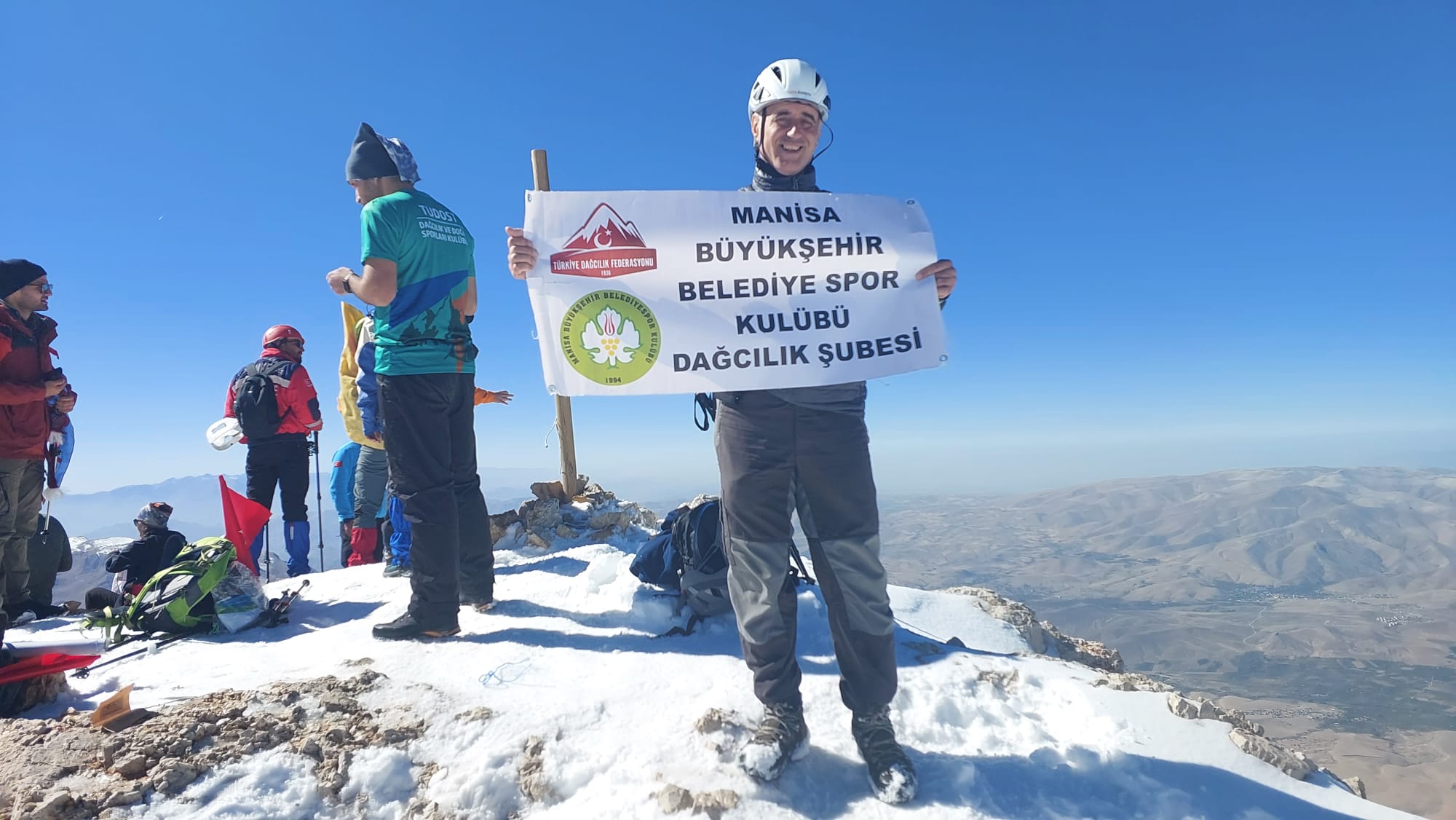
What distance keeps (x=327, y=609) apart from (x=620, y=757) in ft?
12.1

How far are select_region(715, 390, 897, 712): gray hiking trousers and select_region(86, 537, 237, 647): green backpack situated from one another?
14.5 feet

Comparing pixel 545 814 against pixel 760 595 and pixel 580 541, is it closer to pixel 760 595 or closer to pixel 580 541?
pixel 760 595

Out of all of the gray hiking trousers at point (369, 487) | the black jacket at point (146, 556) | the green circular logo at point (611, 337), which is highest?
the green circular logo at point (611, 337)

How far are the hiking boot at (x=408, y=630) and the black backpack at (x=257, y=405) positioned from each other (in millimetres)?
4235

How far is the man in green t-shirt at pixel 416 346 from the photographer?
3.93 m

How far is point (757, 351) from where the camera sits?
10.5 feet

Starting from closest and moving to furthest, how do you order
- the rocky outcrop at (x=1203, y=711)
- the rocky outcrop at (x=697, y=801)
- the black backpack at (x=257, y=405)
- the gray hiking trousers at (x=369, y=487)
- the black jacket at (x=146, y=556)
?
the rocky outcrop at (x=697, y=801) → the rocky outcrop at (x=1203, y=711) → the black jacket at (x=146, y=556) → the black backpack at (x=257, y=405) → the gray hiking trousers at (x=369, y=487)

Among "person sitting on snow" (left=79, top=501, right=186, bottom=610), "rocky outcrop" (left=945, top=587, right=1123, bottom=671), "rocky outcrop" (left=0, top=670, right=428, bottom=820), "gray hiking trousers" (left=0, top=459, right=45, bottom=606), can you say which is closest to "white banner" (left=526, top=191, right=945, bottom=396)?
"rocky outcrop" (left=0, top=670, right=428, bottom=820)

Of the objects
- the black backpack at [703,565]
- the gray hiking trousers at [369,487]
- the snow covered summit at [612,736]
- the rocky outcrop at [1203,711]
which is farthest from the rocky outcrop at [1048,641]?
the gray hiking trousers at [369,487]

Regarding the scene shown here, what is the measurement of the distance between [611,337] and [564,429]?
4792mm

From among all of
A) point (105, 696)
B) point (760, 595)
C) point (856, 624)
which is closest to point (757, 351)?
point (760, 595)

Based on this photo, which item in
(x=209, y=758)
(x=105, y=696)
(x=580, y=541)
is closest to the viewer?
(x=209, y=758)

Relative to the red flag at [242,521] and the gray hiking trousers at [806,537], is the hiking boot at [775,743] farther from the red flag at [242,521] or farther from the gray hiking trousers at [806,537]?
the red flag at [242,521]

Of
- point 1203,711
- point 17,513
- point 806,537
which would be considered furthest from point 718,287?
point 17,513
